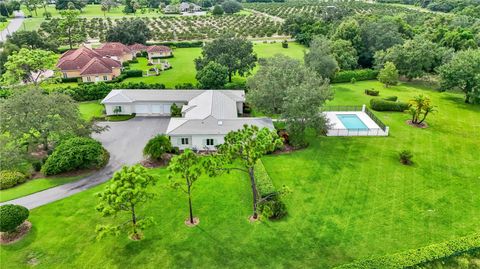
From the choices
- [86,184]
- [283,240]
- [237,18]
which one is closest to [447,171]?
[283,240]

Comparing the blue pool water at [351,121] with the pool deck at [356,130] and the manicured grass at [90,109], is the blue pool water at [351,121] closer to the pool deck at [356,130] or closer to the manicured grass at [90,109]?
the pool deck at [356,130]

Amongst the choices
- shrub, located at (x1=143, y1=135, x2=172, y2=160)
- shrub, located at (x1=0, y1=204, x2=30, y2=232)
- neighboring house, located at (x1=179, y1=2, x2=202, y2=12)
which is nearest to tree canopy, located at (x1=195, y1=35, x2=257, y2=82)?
shrub, located at (x1=143, y1=135, x2=172, y2=160)

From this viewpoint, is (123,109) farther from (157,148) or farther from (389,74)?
(389,74)

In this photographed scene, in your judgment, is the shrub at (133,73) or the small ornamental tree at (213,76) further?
the shrub at (133,73)

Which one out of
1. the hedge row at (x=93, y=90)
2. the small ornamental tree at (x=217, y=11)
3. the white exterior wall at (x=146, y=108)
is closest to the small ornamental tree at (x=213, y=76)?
the white exterior wall at (x=146, y=108)

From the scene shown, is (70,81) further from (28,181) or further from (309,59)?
(309,59)

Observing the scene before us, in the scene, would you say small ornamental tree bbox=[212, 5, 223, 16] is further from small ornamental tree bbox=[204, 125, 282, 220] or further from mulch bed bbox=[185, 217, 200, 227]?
mulch bed bbox=[185, 217, 200, 227]
